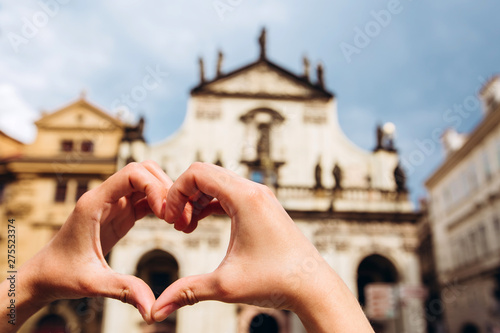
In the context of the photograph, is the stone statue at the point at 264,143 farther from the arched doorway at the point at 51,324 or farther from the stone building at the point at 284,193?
the arched doorway at the point at 51,324

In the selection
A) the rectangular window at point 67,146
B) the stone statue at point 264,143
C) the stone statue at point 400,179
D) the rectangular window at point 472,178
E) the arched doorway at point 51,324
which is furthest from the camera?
the rectangular window at point 472,178

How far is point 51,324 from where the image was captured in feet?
62.8

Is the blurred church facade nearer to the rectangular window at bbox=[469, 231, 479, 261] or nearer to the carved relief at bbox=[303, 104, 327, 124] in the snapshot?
the carved relief at bbox=[303, 104, 327, 124]

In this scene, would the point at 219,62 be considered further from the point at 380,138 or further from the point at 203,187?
the point at 203,187

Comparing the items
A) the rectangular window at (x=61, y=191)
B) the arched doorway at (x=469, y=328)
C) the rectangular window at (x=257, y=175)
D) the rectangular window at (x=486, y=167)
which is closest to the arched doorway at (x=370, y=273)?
the rectangular window at (x=257, y=175)

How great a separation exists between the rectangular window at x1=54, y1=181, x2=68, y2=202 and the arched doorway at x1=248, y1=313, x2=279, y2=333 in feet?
37.7

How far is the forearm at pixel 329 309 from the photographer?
287 cm

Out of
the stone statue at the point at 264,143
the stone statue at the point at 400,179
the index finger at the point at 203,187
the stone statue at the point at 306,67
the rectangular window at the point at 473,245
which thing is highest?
the stone statue at the point at 306,67

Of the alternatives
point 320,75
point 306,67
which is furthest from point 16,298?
point 306,67

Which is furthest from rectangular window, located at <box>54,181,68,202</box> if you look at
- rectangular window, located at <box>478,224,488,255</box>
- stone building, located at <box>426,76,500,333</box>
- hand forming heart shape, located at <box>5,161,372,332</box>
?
rectangular window, located at <box>478,224,488,255</box>

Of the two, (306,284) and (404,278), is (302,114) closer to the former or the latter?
(404,278)

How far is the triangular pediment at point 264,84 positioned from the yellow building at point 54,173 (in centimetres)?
638

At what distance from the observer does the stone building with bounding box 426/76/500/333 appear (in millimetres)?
22172

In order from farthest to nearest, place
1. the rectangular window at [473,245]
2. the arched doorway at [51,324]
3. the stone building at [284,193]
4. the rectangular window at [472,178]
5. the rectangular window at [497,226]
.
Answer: the rectangular window at [472,178]
the rectangular window at [473,245]
the rectangular window at [497,226]
the arched doorway at [51,324]
the stone building at [284,193]
